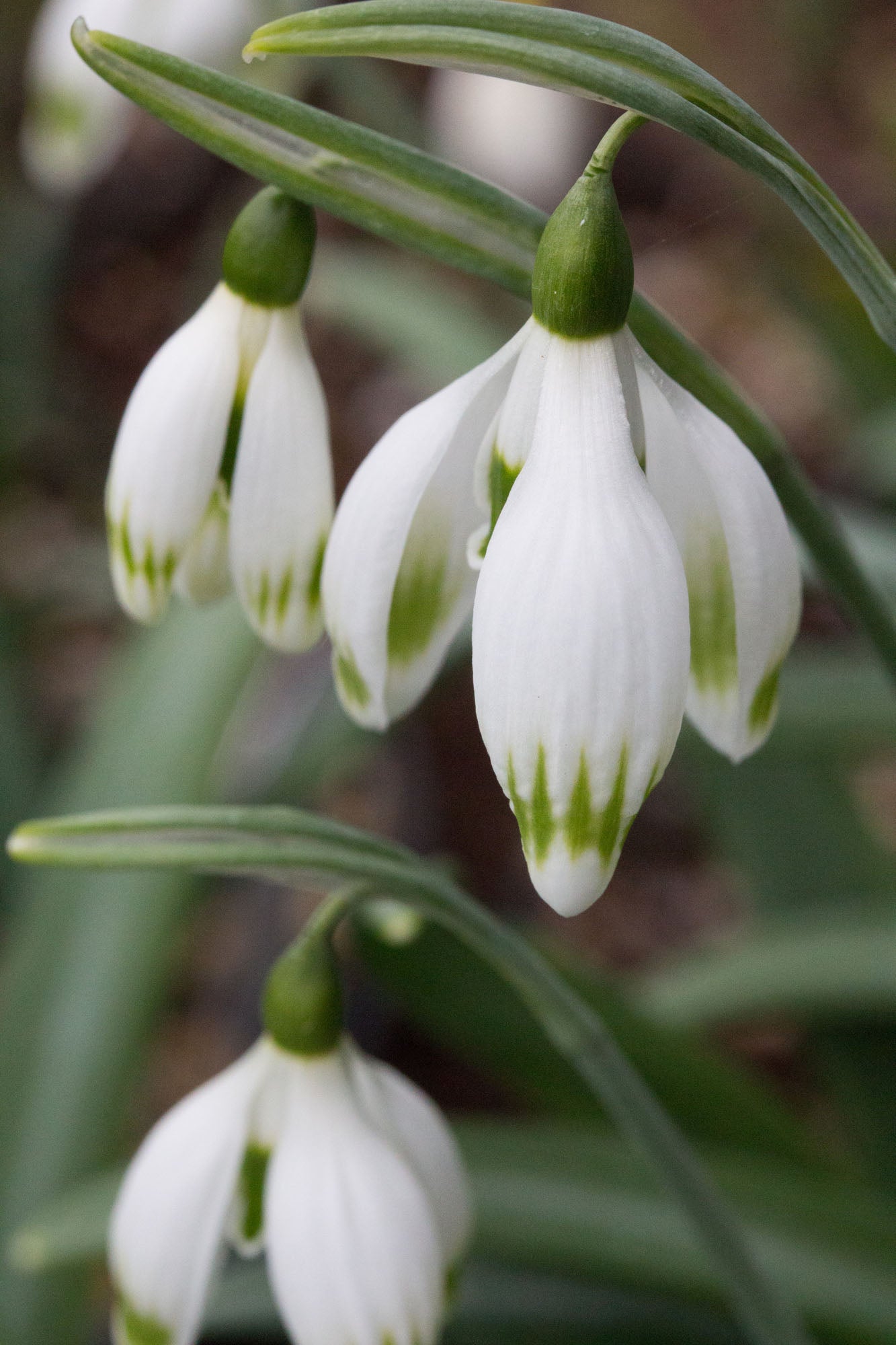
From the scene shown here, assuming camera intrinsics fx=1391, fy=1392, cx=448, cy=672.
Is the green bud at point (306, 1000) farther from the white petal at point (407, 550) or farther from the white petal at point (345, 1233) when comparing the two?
the white petal at point (407, 550)

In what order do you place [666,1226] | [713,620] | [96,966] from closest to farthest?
1. [713,620]
2. [666,1226]
3. [96,966]

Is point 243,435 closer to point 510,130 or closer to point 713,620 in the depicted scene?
point 713,620

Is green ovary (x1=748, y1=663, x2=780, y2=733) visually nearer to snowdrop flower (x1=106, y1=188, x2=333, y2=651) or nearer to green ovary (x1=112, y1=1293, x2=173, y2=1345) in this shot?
snowdrop flower (x1=106, y1=188, x2=333, y2=651)

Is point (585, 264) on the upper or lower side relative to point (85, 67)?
lower

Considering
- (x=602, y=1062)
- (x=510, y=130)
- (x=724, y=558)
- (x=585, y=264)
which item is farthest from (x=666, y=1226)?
(x=510, y=130)

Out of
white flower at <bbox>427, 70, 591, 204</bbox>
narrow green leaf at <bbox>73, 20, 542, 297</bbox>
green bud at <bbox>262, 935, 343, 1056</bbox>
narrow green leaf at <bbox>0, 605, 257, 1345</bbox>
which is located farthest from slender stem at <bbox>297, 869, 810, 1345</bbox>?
white flower at <bbox>427, 70, 591, 204</bbox>
